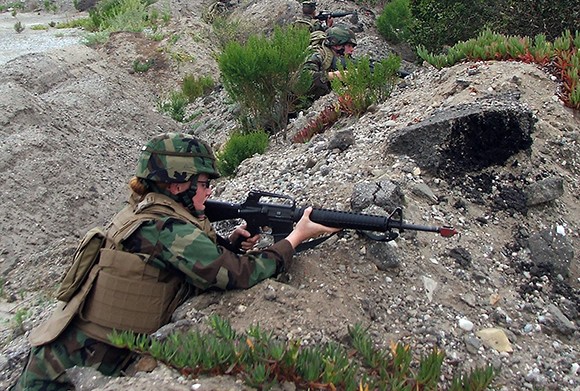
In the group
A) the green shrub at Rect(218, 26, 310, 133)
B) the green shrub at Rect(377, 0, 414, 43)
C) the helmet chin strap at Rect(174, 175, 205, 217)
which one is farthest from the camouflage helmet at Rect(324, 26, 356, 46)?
the helmet chin strap at Rect(174, 175, 205, 217)

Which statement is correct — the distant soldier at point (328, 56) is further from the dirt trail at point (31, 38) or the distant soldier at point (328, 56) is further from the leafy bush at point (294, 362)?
the dirt trail at point (31, 38)

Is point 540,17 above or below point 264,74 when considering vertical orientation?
below

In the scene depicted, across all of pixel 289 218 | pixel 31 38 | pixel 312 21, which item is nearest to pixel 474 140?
pixel 289 218

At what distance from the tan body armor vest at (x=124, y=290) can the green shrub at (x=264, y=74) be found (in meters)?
4.33

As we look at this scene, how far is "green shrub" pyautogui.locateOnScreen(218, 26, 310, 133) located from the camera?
7547 millimetres

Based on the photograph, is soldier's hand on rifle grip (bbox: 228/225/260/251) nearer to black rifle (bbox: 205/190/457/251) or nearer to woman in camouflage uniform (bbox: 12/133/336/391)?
black rifle (bbox: 205/190/457/251)

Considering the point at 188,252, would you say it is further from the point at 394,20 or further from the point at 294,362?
the point at 394,20

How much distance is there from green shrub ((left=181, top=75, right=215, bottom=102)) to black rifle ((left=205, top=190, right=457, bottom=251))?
9.64 metres

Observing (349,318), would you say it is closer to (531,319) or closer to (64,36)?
(531,319)

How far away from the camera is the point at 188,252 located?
3.29m

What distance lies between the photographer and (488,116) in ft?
15.7

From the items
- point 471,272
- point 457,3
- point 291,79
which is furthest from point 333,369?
point 457,3

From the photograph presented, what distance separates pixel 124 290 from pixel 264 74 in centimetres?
473

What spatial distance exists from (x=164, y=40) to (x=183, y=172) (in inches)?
528
